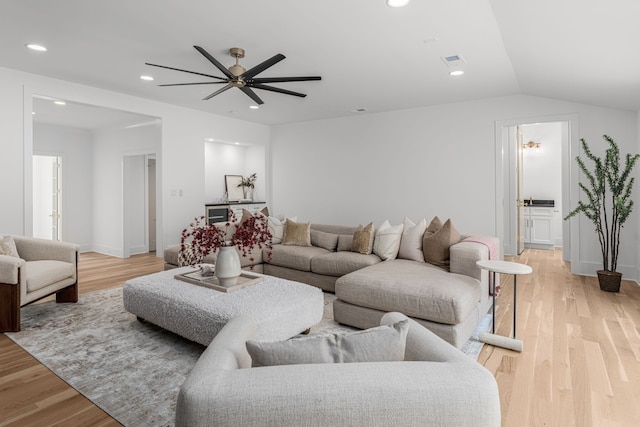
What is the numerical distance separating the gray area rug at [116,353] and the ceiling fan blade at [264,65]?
90.1 inches

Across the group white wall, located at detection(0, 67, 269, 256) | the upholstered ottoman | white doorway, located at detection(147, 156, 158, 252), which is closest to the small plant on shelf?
white wall, located at detection(0, 67, 269, 256)

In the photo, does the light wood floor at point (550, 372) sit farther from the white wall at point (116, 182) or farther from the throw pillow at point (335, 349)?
the white wall at point (116, 182)

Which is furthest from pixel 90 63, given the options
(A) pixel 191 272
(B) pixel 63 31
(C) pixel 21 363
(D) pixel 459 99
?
(D) pixel 459 99

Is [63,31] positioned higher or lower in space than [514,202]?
higher

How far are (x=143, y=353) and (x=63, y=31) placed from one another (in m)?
2.81

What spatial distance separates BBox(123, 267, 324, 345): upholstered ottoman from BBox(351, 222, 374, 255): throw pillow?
4.17ft

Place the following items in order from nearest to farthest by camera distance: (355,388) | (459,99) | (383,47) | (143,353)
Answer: (355,388) < (143,353) < (383,47) < (459,99)

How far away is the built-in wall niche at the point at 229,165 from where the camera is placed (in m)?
7.43

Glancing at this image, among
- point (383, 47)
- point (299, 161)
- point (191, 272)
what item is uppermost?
point (383, 47)

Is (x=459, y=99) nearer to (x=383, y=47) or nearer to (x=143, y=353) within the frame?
(x=383, y=47)

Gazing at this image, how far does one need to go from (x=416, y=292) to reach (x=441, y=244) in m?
0.96

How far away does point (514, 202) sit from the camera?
21.8ft

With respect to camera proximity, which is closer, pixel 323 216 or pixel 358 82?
pixel 358 82

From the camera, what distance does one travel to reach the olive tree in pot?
4.15m
